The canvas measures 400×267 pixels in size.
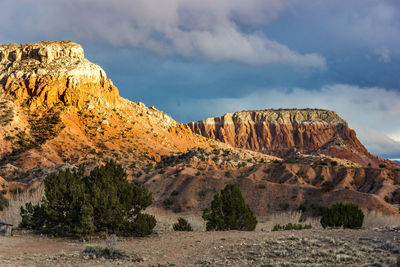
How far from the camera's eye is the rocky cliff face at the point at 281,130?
121 m

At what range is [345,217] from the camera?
58.0 feet

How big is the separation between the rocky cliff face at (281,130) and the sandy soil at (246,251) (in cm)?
10160

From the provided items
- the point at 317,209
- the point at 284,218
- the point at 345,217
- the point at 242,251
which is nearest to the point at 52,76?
the point at 284,218

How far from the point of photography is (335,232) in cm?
1342

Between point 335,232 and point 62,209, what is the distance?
12.2 metres

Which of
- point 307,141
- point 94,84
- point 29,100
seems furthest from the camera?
point 307,141

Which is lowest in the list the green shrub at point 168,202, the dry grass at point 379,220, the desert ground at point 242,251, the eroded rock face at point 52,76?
the dry grass at point 379,220

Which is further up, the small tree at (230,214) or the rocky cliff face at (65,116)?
the rocky cliff face at (65,116)

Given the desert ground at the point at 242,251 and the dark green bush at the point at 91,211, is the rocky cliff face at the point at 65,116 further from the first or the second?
the desert ground at the point at 242,251

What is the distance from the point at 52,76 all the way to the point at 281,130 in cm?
8673

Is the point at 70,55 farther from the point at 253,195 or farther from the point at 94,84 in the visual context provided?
the point at 253,195

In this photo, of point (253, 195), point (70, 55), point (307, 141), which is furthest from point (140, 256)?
point (307, 141)

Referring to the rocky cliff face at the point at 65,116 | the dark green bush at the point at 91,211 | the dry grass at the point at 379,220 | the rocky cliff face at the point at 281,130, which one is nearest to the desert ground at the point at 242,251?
the dark green bush at the point at 91,211

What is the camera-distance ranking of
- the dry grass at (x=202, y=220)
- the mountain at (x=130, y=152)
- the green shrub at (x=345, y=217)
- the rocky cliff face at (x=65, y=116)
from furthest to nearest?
the rocky cliff face at (x=65, y=116)
the mountain at (x=130, y=152)
the dry grass at (x=202, y=220)
the green shrub at (x=345, y=217)
